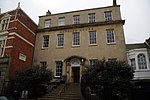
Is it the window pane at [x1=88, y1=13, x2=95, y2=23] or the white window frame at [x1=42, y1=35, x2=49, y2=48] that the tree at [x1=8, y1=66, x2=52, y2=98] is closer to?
the white window frame at [x1=42, y1=35, x2=49, y2=48]

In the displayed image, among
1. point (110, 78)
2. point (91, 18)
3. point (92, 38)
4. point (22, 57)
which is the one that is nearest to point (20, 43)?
point (22, 57)

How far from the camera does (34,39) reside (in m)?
21.2

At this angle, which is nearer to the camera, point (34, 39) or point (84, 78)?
point (84, 78)

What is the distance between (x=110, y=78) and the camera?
12125 mm

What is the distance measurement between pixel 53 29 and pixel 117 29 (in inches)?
357

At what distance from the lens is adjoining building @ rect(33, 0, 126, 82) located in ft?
57.8

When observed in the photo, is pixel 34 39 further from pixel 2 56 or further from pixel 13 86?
pixel 13 86

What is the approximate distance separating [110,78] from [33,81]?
765 cm

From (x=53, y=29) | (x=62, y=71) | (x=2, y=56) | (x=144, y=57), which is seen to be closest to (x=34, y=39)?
(x=53, y=29)

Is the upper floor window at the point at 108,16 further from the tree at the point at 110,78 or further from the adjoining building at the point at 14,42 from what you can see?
the adjoining building at the point at 14,42

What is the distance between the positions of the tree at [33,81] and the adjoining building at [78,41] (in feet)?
12.4

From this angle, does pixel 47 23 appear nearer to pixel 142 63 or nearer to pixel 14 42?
pixel 14 42

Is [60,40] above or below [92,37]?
below

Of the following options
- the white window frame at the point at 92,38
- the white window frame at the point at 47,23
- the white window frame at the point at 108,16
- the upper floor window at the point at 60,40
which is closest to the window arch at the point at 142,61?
the white window frame at the point at 92,38
